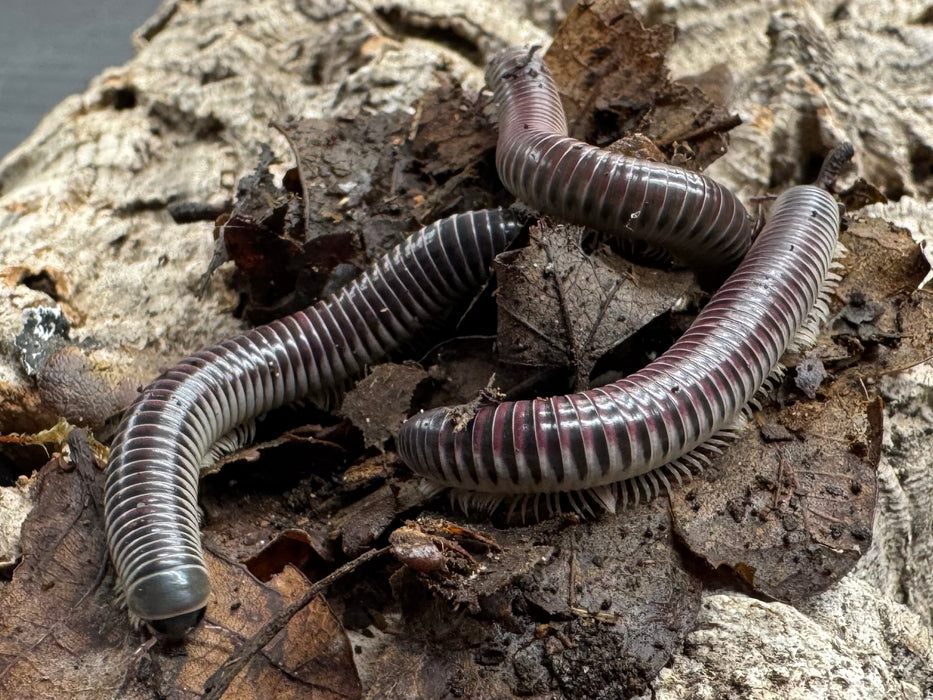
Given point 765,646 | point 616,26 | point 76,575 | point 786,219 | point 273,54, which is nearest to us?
point 765,646

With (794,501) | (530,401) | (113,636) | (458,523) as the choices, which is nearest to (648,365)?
(530,401)

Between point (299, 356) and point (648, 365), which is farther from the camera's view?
point (299, 356)

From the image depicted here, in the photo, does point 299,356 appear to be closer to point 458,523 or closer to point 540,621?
point 458,523

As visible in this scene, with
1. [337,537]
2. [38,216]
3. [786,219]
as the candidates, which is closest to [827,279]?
[786,219]

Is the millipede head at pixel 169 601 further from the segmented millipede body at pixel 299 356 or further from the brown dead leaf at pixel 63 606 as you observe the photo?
the segmented millipede body at pixel 299 356

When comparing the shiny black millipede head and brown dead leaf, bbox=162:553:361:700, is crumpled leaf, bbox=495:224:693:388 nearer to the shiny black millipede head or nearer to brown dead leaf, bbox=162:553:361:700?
brown dead leaf, bbox=162:553:361:700

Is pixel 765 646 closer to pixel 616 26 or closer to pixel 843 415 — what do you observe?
pixel 843 415

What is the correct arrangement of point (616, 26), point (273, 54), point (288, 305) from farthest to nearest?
1. point (273, 54)
2. point (616, 26)
3. point (288, 305)
